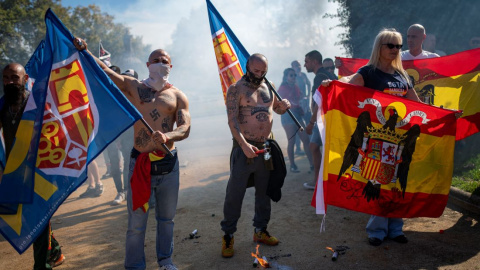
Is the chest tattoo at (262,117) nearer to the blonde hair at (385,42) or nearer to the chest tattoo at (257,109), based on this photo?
the chest tattoo at (257,109)

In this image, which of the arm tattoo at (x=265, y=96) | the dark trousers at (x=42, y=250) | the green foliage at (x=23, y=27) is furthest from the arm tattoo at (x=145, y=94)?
the green foliage at (x=23, y=27)

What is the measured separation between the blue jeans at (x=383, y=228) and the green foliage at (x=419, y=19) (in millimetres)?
7860

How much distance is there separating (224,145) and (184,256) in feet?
30.0

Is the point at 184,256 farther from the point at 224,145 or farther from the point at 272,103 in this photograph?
the point at 224,145

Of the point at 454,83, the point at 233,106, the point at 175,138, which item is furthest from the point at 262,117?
the point at 454,83

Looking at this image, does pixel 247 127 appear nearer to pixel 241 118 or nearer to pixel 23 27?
pixel 241 118

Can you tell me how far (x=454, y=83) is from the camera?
5.64 meters

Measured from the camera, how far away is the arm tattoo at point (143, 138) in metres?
3.91

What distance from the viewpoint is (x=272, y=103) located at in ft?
15.6

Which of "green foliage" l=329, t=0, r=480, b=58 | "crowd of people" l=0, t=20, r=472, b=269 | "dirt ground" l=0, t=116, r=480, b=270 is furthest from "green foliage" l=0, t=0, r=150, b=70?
"crowd of people" l=0, t=20, r=472, b=269

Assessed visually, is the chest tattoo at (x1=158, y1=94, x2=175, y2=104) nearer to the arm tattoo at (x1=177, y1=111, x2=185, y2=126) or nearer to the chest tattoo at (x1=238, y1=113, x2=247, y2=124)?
the arm tattoo at (x1=177, y1=111, x2=185, y2=126)

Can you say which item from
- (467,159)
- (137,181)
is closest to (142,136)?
(137,181)

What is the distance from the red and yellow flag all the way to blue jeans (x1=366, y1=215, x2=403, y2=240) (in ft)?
5.54

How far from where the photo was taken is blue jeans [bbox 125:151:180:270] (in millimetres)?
3818
